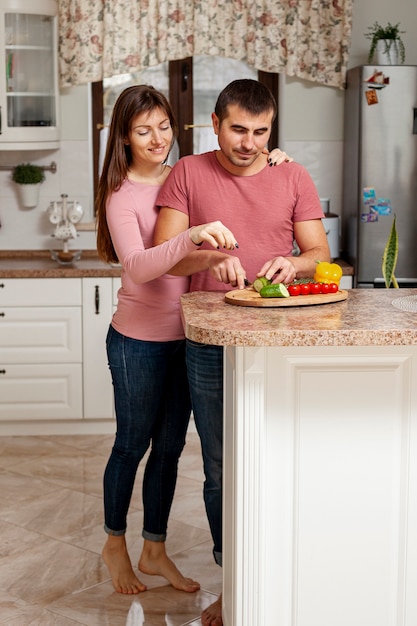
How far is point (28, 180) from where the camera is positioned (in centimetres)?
510

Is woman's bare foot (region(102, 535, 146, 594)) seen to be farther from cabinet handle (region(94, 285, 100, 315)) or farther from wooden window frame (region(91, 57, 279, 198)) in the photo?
wooden window frame (region(91, 57, 279, 198))

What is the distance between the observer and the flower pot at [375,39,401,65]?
4.88 metres

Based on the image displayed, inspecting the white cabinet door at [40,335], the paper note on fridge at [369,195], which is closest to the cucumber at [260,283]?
the white cabinet door at [40,335]

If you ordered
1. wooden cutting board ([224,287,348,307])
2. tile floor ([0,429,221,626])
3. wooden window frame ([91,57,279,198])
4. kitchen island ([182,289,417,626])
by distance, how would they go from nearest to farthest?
1. kitchen island ([182,289,417,626])
2. wooden cutting board ([224,287,348,307])
3. tile floor ([0,429,221,626])
4. wooden window frame ([91,57,279,198])

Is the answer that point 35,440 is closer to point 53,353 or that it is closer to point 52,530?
point 53,353

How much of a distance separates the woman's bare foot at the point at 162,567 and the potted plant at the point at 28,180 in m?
2.56

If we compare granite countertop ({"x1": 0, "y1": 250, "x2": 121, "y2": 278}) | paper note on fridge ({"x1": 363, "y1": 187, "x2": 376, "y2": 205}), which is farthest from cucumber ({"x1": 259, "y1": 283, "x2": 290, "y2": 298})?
paper note on fridge ({"x1": 363, "y1": 187, "x2": 376, "y2": 205})

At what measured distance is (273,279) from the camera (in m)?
2.49

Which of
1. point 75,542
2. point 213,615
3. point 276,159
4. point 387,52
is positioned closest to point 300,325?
point 276,159

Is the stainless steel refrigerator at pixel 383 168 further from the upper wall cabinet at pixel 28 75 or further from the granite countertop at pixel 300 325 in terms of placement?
the granite countertop at pixel 300 325

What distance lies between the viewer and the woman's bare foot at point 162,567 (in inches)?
121

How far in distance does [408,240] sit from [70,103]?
1.92 meters

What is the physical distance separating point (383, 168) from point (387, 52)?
2.03ft

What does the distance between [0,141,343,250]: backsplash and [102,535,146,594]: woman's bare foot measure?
98.8 inches
